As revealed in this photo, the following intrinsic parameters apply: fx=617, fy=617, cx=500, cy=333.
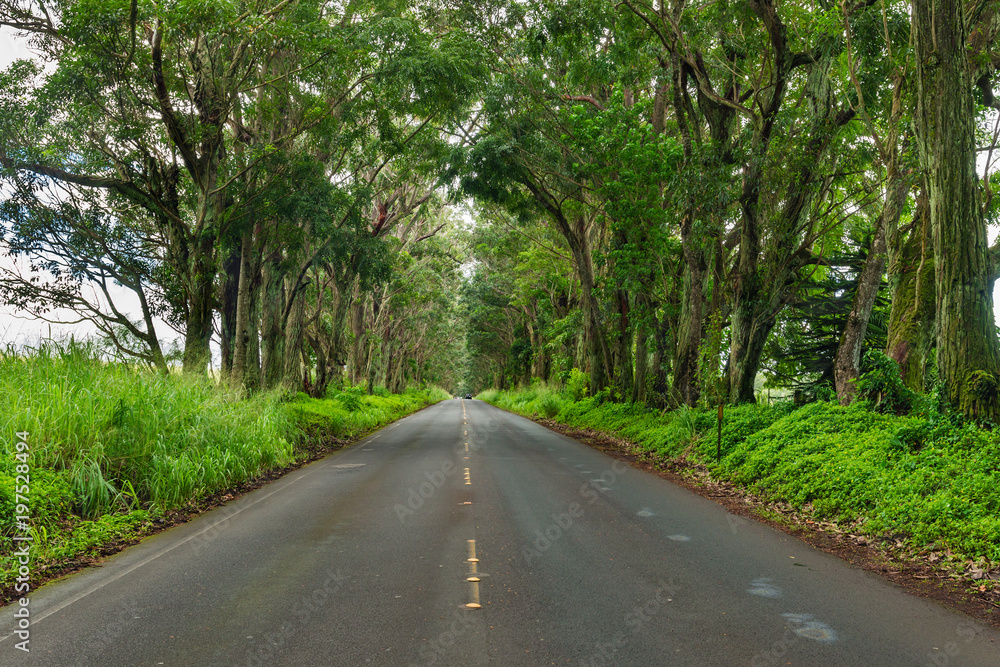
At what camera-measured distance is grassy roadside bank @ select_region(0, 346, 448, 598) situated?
19.2 feet

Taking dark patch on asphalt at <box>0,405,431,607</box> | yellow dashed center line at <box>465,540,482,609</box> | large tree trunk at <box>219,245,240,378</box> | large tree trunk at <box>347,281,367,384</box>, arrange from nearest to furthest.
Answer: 1. yellow dashed center line at <box>465,540,482,609</box>
2. dark patch on asphalt at <box>0,405,431,607</box>
3. large tree trunk at <box>219,245,240,378</box>
4. large tree trunk at <box>347,281,367,384</box>

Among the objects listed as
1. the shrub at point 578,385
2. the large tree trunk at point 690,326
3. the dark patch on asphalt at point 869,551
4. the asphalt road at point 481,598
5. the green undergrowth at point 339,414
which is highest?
the large tree trunk at point 690,326

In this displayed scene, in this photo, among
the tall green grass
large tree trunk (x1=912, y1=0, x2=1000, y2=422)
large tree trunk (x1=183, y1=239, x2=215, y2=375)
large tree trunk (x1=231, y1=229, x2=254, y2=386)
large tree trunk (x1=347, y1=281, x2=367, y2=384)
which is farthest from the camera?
large tree trunk (x1=347, y1=281, x2=367, y2=384)

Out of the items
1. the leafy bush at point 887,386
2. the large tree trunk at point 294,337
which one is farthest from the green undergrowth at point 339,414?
the leafy bush at point 887,386

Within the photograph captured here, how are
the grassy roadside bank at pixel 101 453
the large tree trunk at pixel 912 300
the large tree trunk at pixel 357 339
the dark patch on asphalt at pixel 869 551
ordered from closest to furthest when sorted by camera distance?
the dark patch on asphalt at pixel 869 551 → the grassy roadside bank at pixel 101 453 → the large tree trunk at pixel 912 300 → the large tree trunk at pixel 357 339

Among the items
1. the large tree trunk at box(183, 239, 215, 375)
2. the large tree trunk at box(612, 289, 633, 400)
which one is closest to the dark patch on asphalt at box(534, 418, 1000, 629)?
the large tree trunk at box(183, 239, 215, 375)

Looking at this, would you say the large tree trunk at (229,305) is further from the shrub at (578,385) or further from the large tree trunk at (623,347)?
the shrub at (578,385)

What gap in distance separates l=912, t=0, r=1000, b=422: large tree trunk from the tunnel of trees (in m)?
0.03

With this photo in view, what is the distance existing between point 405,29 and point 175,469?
10.9 m

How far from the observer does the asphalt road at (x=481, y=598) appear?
381cm

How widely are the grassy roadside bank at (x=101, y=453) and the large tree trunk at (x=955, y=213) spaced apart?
984 centimetres

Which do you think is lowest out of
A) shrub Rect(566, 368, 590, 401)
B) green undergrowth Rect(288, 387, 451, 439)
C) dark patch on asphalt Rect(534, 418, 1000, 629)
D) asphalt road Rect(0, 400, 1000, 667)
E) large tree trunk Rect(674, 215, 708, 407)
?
dark patch on asphalt Rect(534, 418, 1000, 629)

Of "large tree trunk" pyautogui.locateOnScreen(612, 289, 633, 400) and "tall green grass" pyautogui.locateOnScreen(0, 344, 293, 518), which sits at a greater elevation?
"large tree trunk" pyautogui.locateOnScreen(612, 289, 633, 400)

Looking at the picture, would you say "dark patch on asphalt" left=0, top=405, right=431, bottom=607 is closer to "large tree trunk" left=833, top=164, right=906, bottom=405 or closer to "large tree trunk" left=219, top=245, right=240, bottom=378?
"large tree trunk" left=219, top=245, right=240, bottom=378
